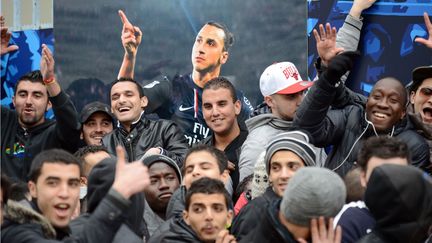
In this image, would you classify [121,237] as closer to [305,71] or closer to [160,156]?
[160,156]

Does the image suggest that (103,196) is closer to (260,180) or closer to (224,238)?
(224,238)

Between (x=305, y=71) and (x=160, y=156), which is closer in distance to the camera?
(x=160, y=156)

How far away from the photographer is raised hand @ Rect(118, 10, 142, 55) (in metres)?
9.27

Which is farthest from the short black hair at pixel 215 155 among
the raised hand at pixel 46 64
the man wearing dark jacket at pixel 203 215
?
the raised hand at pixel 46 64

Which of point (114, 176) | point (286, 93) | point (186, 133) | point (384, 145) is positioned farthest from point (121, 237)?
point (186, 133)

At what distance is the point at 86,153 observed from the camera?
770cm

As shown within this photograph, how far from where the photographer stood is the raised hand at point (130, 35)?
927cm

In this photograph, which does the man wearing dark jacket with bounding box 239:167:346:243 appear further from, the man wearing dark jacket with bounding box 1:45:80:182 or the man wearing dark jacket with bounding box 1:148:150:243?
the man wearing dark jacket with bounding box 1:45:80:182

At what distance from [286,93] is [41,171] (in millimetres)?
2687

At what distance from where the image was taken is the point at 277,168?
6590mm

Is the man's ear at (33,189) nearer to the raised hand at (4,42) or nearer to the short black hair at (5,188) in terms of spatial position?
the short black hair at (5,188)

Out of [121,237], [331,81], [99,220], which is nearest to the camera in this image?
[99,220]

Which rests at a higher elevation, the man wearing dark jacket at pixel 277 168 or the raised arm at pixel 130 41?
the raised arm at pixel 130 41

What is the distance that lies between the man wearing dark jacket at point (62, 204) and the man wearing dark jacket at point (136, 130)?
7.79ft
